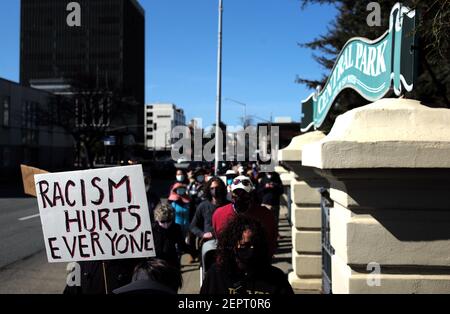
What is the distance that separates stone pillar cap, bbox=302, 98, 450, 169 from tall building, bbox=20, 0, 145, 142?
43.8m

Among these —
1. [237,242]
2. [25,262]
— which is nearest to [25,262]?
[25,262]

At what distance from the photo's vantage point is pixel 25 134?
52219 millimetres

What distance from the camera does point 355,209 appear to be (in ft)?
10.8

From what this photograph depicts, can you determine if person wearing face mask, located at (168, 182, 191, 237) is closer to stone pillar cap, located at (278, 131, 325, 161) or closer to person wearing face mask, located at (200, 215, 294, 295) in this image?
stone pillar cap, located at (278, 131, 325, 161)

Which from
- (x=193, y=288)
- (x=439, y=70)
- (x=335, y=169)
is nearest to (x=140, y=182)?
(x=335, y=169)

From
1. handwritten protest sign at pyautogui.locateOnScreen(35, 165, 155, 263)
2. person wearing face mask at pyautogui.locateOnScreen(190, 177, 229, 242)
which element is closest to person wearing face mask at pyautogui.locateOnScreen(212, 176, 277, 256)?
person wearing face mask at pyautogui.locateOnScreen(190, 177, 229, 242)

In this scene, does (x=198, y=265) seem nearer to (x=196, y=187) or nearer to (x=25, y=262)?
(x=25, y=262)

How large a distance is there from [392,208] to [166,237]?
2.38 metres

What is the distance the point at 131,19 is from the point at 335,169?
54686 millimetres

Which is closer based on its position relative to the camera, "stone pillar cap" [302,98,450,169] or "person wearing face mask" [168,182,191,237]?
"stone pillar cap" [302,98,450,169]

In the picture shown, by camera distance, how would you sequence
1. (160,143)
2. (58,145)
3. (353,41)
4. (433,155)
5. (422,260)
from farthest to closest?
(160,143), (58,145), (353,41), (422,260), (433,155)

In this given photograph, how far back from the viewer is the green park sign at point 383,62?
10.7 feet

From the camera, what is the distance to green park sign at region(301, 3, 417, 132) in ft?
10.7

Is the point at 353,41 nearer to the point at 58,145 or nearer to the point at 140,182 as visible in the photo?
the point at 140,182
